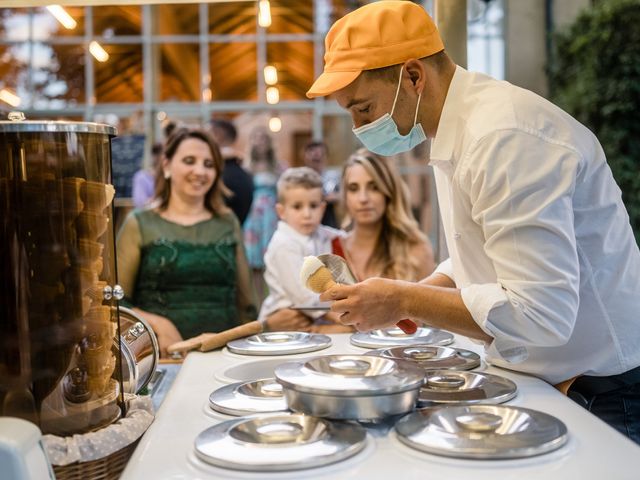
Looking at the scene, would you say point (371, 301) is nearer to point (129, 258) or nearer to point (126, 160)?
point (129, 258)

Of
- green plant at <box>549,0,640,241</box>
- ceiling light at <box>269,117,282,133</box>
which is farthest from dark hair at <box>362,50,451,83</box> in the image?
ceiling light at <box>269,117,282,133</box>

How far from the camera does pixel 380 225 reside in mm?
3387

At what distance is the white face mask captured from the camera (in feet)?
5.19

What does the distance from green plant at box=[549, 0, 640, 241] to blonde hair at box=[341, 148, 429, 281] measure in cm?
438

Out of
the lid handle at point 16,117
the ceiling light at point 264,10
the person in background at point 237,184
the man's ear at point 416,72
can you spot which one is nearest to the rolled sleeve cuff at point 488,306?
the man's ear at point 416,72

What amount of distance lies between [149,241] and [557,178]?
2253mm

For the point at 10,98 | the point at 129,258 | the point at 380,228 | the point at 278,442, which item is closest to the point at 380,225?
the point at 380,228

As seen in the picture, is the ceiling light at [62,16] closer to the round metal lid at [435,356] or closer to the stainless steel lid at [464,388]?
the round metal lid at [435,356]

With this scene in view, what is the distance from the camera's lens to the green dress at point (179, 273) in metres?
3.19

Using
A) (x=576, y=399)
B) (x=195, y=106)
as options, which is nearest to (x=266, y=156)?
(x=195, y=106)

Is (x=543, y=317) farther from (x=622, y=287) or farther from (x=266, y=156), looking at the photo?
(x=266, y=156)

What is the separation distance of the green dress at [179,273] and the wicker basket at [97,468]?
1.99 meters

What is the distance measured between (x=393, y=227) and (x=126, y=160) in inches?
164

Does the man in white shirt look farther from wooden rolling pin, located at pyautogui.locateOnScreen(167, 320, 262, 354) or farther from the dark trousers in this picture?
wooden rolling pin, located at pyautogui.locateOnScreen(167, 320, 262, 354)
